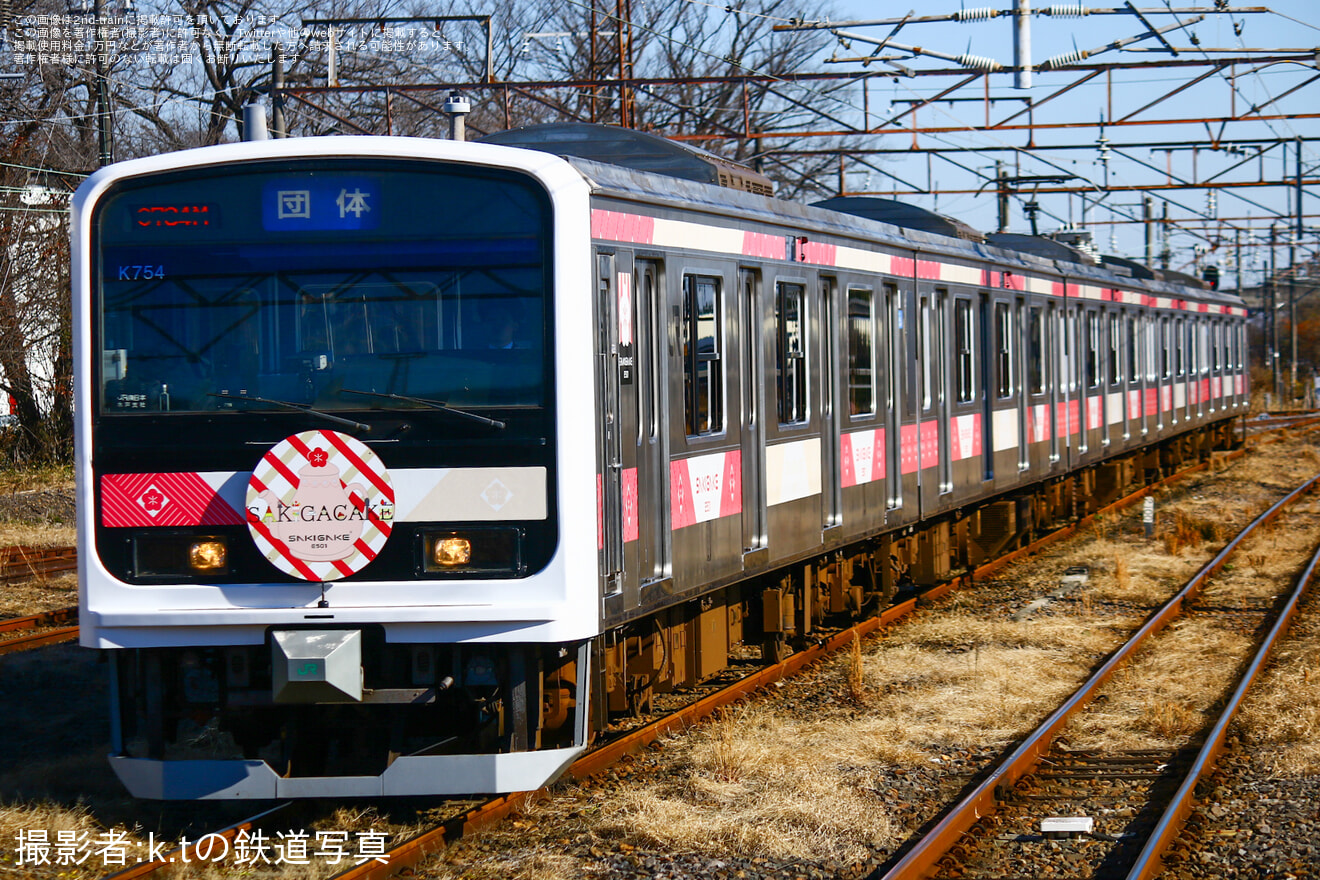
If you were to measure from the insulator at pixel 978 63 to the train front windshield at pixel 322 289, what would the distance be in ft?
34.6

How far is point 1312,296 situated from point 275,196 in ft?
355

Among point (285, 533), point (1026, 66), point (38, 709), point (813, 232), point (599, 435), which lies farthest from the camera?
point (1026, 66)

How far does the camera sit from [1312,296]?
104 metres

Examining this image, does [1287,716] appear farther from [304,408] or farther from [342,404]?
[304,408]

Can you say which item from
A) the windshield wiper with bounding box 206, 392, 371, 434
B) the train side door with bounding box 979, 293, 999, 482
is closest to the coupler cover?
the windshield wiper with bounding box 206, 392, 371, 434

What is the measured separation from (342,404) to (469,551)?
0.76m

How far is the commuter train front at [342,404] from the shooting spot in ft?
20.1

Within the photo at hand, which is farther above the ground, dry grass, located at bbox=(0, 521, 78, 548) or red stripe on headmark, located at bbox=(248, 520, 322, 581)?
red stripe on headmark, located at bbox=(248, 520, 322, 581)

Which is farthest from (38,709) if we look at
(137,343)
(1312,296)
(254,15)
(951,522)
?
(1312,296)

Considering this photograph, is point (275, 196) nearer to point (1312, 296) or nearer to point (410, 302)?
point (410, 302)

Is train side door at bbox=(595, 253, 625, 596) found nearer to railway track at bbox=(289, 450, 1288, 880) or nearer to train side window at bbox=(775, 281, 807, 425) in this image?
railway track at bbox=(289, 450, 1288, 880)

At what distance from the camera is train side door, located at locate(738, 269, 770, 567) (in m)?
8.59

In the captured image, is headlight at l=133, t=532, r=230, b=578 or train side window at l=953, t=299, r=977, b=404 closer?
headlight at l=133, t=532, r=230, b=578

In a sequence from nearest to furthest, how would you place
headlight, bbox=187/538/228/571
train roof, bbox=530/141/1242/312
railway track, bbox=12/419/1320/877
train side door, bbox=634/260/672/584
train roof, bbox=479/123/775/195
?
1. railway track, bbox=12/419/1320/877
2. headlight, bbox=187/538/228/571
3. train roof, bbox=530/141/1242/312
4. train side door, bbox=634/260/672/584
5. train roof, bbox=479/123/775/195
